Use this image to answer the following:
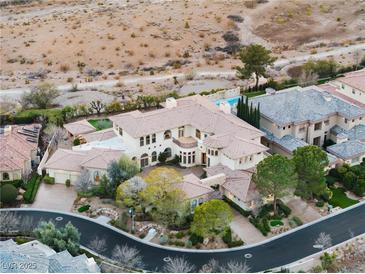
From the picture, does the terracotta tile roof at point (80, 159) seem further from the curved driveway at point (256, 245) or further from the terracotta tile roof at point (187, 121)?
the curved driveway at point (256, 245)

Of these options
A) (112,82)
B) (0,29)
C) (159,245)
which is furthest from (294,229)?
(0,29)

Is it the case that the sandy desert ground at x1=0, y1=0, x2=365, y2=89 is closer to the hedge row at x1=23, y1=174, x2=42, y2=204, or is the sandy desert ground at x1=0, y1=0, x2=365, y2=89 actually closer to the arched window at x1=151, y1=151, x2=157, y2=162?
the arched window at x1=151, y1=151, x2=157, y2=162

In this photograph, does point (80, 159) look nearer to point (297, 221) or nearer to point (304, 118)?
point (297, 221)

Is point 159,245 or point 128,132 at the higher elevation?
point 128,132

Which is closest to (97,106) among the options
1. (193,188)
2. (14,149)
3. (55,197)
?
(14,149)

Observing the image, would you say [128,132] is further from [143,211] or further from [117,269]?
[117,269]

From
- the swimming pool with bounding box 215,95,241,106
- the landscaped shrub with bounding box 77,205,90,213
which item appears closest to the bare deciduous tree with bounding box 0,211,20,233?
the landscaped shrub with bounding box 77,205,90,213
